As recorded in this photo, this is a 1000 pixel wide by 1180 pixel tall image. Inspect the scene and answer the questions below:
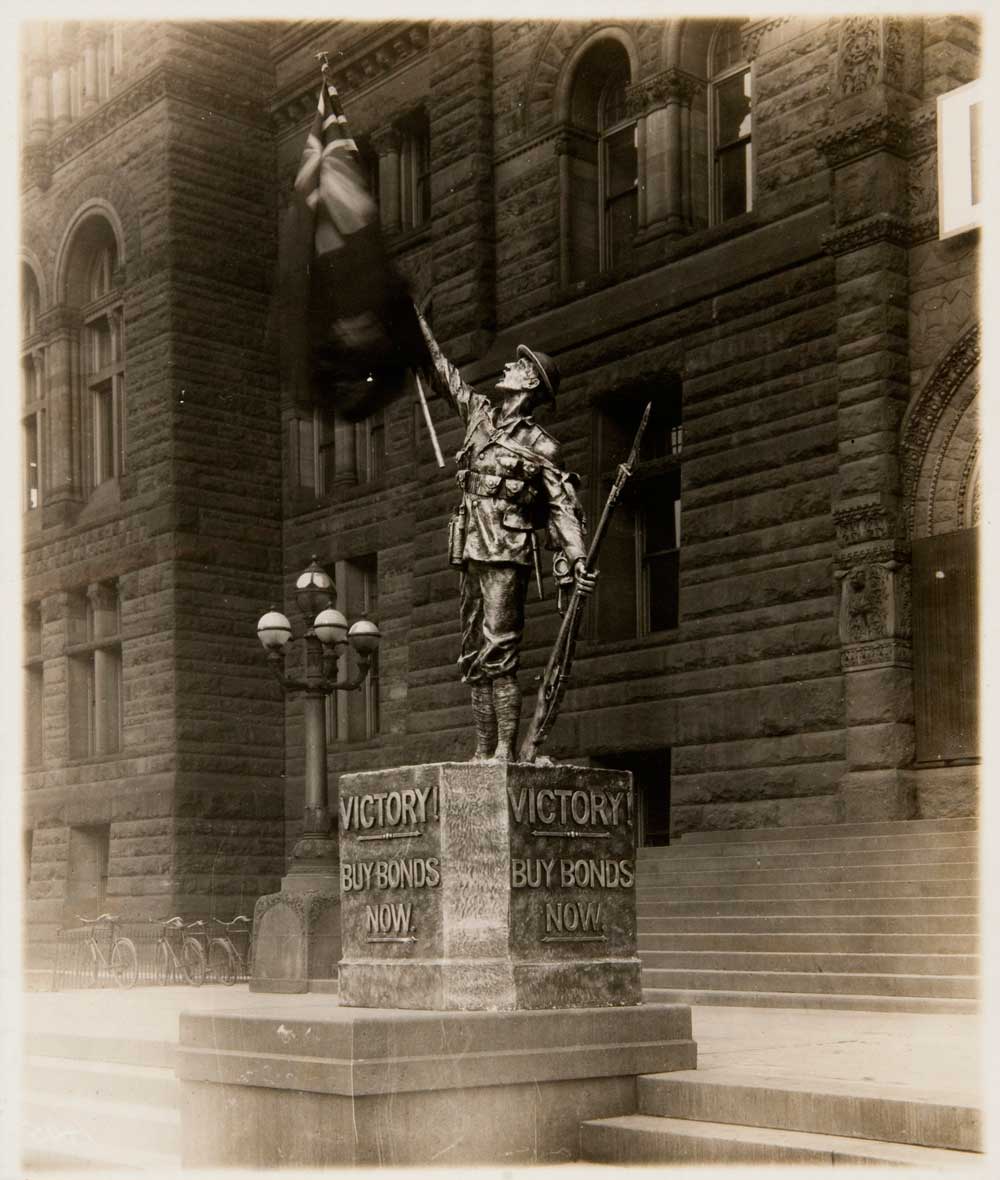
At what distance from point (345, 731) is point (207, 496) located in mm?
5042

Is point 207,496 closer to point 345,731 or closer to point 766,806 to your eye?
point 345,731

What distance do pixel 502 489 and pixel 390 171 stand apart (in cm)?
2277

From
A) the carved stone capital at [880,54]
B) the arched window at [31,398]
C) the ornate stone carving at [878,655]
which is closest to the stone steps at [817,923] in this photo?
the ornate stone carving at [878,655]

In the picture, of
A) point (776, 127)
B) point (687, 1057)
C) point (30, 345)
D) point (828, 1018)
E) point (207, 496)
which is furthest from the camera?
point (30, 345)

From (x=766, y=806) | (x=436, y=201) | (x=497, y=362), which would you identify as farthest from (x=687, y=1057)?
(x=436, y=201)

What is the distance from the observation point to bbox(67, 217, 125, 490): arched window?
113 ft

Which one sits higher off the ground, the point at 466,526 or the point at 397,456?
the point at 397,456

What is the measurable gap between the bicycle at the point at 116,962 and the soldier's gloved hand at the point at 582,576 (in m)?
13.5

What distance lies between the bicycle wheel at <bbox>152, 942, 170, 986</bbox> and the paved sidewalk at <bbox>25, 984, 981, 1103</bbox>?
5.37 metres

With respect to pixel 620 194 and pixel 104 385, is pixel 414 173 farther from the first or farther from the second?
pixel 104 385

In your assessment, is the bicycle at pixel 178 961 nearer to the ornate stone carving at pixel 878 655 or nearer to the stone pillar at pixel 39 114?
the ornate stone carving at pixel 878 655

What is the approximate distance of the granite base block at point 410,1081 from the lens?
8.16 m

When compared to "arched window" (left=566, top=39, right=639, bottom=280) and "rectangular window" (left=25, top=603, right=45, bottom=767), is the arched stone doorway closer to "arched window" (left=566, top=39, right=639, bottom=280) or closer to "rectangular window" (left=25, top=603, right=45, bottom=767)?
"arched window" (left=566, top=39, right=639, bottom=280)

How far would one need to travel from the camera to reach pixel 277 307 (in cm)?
1455
